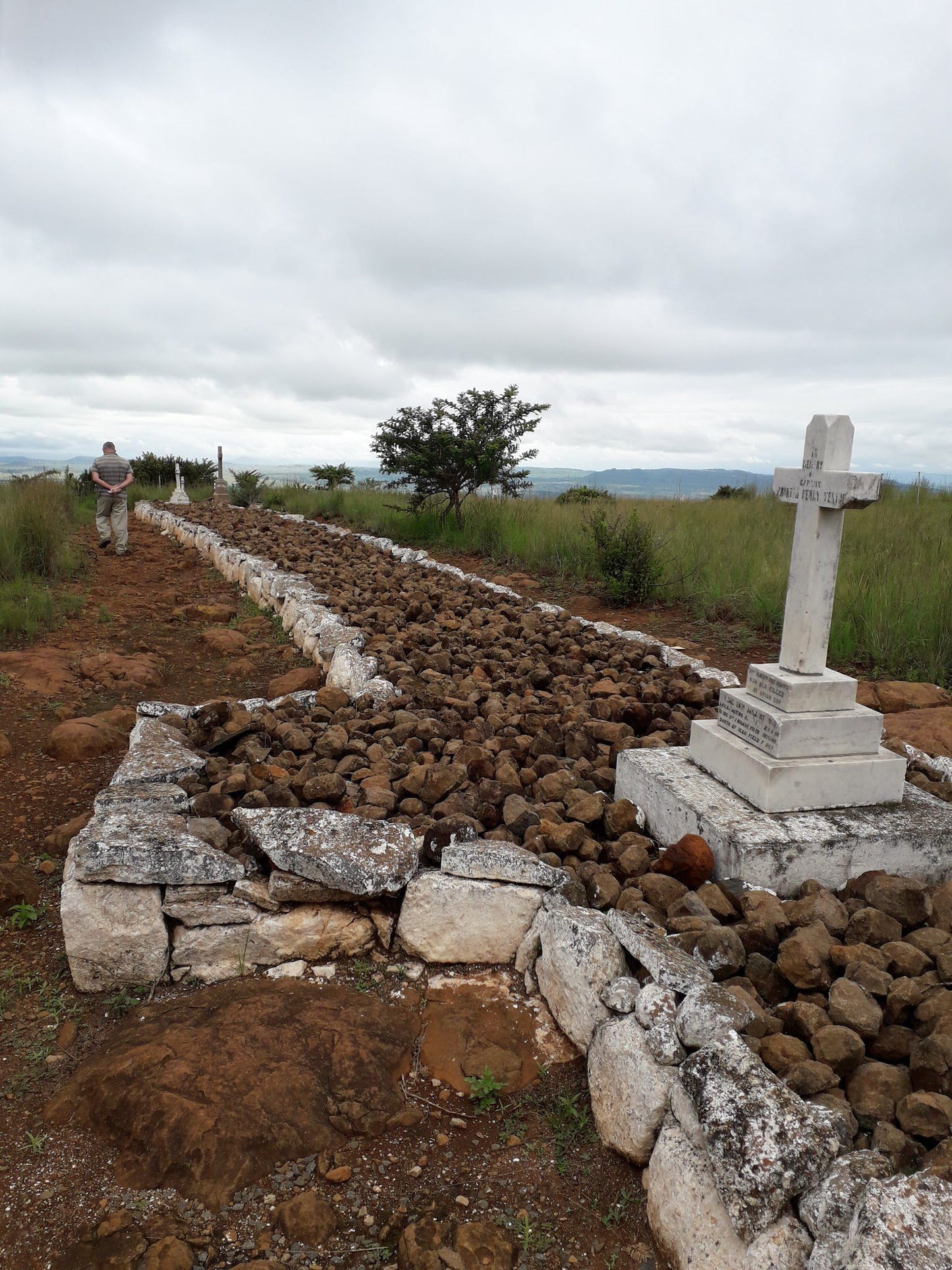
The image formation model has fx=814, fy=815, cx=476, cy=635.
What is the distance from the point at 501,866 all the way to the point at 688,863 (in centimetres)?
66

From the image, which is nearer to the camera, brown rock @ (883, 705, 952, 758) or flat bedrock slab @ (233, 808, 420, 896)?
flat bedrock slab @ (233, 808, 420, 896)

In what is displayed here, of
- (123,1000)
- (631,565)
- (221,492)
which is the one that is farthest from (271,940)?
(221,492)

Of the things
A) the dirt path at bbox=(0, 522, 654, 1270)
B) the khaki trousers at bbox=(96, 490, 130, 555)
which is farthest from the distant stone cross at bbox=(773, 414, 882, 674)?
the khaki trousers at bbox=(96, 490, 130, 555)

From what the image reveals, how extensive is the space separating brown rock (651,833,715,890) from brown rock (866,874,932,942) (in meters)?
0.51

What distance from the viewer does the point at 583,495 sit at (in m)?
15.4

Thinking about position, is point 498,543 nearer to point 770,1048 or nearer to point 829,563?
point 829,563

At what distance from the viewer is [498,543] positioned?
10.4 metres

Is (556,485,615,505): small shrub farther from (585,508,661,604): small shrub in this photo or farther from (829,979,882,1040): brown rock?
(829,979,882,1040): brown rock

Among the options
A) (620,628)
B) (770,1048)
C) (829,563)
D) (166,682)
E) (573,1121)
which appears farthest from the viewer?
(620,628)

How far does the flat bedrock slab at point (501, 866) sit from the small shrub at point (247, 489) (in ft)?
60.1

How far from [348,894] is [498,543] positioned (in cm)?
785

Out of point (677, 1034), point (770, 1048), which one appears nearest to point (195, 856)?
point (677, 1034)

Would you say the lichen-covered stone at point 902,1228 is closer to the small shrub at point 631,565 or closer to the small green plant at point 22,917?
the small green plant at point 22,917

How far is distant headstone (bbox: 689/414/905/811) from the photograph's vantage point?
3.11 m
